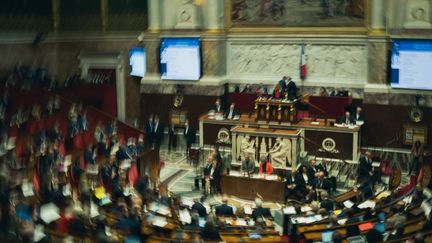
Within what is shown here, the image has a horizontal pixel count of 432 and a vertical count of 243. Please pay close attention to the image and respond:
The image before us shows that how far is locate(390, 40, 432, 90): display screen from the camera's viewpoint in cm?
1894

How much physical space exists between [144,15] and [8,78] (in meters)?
6.57

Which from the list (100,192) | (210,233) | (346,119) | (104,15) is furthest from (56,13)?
(210,233)

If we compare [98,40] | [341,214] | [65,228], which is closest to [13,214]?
[65,228]

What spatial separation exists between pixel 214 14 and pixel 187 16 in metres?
1.18

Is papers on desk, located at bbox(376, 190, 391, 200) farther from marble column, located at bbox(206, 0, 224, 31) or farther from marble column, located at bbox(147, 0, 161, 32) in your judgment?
marble column, located at bbox(147, 0, 161, 32)

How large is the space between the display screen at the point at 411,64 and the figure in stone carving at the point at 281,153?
4735mm

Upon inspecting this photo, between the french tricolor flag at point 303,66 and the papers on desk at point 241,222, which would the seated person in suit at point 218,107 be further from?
the papers on desk at point 241,222

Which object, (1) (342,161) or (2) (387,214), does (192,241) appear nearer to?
(2) (387,214)

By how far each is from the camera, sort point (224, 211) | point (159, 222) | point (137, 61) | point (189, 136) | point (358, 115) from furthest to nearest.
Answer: point (137, 61)
point (189, 136)
point (358, 115)
point (224, 211)
point (159, 222)

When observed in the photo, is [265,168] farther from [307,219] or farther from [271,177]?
[307,219]

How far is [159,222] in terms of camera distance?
1159cm

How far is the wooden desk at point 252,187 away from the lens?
15.7 m

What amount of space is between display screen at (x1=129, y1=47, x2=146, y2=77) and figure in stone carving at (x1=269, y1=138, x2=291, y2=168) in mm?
8549

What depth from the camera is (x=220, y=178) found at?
16625 millimetres
